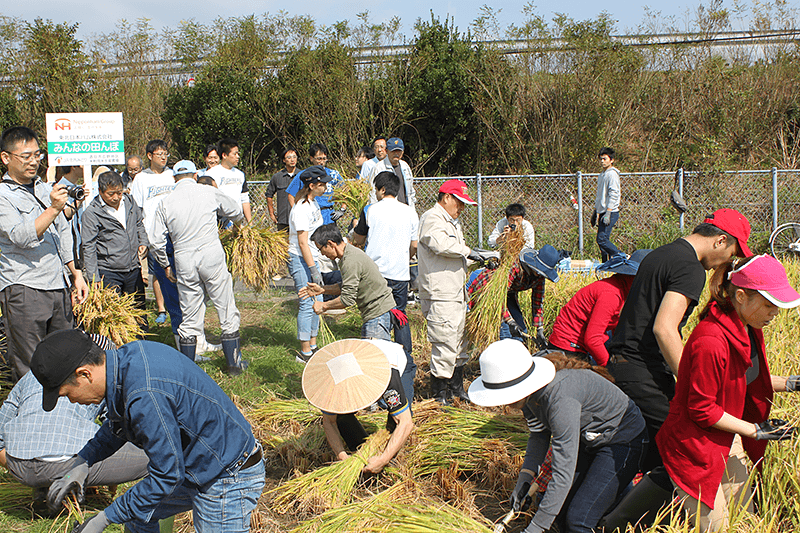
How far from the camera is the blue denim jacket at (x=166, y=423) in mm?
2150

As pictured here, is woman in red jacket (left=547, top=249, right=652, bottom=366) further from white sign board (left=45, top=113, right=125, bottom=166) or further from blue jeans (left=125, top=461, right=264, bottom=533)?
white sign board (left=45, top=113, right=125, bottom=166)

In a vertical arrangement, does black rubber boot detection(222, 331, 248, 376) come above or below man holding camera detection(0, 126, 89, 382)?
below

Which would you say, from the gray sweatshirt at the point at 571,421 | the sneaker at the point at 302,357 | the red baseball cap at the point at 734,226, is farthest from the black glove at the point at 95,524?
the sneaker at the point at 302,357

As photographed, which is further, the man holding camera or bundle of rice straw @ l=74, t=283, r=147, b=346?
bundle of rice straw @ l=74, t=283, r=147, b=346

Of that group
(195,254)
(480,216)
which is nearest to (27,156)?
(195,254)

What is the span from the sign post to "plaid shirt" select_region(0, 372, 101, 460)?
5661 mm

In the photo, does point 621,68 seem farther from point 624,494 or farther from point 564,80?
point 624,494

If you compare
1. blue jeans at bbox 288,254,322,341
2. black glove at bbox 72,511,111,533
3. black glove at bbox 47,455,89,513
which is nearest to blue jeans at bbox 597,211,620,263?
blue jeans at bbox 288,254,322,341

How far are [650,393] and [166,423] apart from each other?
7.54 ft

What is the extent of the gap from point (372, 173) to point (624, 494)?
16.8 feet

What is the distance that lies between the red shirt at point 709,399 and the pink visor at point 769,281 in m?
0.15

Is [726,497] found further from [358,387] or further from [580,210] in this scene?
[580,210]

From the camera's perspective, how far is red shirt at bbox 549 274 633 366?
11.8 feet

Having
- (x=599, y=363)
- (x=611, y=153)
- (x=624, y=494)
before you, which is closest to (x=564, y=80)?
(x=611, y=153)
